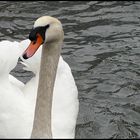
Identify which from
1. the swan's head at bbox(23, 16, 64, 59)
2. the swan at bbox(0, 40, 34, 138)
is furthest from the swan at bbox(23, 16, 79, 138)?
the swan at bbox(0, 40, 34, 138)

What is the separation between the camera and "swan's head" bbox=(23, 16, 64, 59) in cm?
422

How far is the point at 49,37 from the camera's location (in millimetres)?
4418

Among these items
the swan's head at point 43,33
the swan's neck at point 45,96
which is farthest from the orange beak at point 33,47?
the swan's neck at point 45,96

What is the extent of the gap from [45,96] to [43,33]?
0.71 m

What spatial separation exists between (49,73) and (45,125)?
1.52 ft

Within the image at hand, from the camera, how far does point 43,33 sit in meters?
4.27

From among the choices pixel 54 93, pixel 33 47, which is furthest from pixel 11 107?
pixel 33 47

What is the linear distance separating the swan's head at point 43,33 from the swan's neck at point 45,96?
7.1 inches

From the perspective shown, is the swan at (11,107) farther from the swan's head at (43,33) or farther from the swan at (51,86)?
the swan's head at (43,33)

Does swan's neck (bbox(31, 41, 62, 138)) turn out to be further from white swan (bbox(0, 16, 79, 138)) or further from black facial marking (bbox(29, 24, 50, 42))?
black facial marking (bbox(29, 24, 50, 42))

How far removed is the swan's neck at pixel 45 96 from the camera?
15.3 feet

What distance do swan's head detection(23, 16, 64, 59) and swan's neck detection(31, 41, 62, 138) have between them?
18cm

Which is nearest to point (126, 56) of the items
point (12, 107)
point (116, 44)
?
point (116, 44)

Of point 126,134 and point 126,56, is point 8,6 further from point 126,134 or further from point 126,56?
point 126,134
